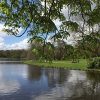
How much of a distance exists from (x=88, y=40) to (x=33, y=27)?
1.26m

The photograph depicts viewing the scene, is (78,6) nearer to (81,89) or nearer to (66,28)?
(66,28)

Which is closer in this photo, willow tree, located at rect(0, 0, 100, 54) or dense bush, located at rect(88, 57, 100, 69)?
willow tree, located at rect(0, 0, 100, 54)

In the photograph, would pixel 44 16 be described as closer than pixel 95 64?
Yes

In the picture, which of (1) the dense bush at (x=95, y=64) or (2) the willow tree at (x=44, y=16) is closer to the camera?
(2) the willow tree at (x=44, y=16)

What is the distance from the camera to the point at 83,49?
6734 mm

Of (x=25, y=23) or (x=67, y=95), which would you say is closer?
(x=25, y=23)

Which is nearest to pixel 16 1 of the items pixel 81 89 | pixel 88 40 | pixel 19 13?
pixel 19 13

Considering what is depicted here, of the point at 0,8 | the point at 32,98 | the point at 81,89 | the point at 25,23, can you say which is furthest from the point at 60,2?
the point at 81,89

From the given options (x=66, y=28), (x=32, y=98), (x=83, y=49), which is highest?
(x=66, y=28)

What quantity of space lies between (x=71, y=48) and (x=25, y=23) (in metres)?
1.16

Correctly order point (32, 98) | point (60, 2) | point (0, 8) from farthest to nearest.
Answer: point (32, 98) < point (60, 2) < point (0, 8)

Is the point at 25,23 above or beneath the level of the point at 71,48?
above

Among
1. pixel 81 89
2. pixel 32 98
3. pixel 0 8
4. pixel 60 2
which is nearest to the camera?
pixel 0 8

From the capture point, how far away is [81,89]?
35.9 metres
